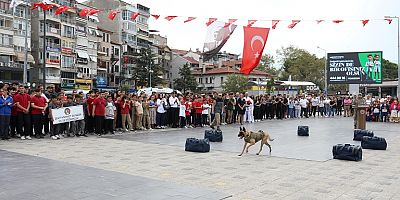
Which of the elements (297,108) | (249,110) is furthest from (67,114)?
(297,108)

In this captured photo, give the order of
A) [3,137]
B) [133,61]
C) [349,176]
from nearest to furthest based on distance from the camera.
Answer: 1. [349,176]
2. [3,137]
3. [133,61]

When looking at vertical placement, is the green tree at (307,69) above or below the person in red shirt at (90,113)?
above

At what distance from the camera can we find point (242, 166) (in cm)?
998

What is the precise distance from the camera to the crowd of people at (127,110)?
1446cm

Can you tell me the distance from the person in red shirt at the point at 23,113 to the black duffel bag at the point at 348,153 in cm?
1026

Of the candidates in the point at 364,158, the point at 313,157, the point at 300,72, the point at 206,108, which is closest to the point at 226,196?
the point at 313,157

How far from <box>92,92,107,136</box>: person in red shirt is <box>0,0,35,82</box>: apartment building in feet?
138

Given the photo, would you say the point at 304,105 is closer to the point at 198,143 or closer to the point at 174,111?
the point at 174,111

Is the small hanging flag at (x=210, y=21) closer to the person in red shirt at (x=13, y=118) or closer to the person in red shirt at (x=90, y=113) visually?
the person in red shirt at (x=90, y=113)

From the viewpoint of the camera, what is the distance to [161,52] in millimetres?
95625

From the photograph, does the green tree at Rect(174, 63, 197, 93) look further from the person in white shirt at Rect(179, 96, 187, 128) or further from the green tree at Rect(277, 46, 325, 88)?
the person in white shirt at Rect(179, 96, 187, 128)

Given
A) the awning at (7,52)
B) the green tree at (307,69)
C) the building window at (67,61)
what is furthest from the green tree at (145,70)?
the green tree at (307,69)

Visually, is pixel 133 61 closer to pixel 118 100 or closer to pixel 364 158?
pixel 118 100

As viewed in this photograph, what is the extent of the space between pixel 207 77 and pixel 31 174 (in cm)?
9106
